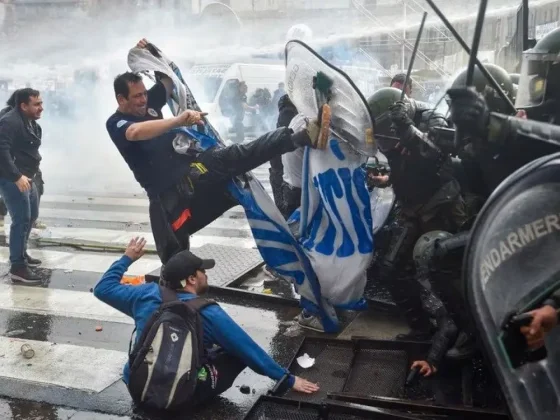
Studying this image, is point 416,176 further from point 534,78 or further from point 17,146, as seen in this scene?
point 17,146

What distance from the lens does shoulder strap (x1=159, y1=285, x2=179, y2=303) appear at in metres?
3.34

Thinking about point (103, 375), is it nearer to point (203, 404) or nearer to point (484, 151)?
point (203, 404)

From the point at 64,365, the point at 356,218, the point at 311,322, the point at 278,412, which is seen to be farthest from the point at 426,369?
the point at 64,365

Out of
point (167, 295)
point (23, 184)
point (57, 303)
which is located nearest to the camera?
point (167, 295)

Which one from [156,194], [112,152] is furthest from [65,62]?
[156,194]

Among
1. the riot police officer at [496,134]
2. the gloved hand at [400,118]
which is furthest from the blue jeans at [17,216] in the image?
the riot police officer at [496,134]

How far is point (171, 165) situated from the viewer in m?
4.37

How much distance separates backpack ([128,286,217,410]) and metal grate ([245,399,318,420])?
364mm

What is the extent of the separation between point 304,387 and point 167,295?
0.92m

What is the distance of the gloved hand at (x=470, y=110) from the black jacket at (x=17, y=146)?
4.96 meters

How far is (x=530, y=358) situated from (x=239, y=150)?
8.67ft

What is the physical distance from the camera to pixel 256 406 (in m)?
3.38

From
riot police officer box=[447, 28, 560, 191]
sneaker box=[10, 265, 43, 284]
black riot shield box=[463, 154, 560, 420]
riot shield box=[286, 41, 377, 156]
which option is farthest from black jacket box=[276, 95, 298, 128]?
black riot shield box=[463, 154, 560, 420]

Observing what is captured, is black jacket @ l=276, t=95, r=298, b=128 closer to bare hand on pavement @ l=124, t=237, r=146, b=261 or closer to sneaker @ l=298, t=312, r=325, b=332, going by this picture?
sneaker @ l=298, t=312, r=325, b=332
